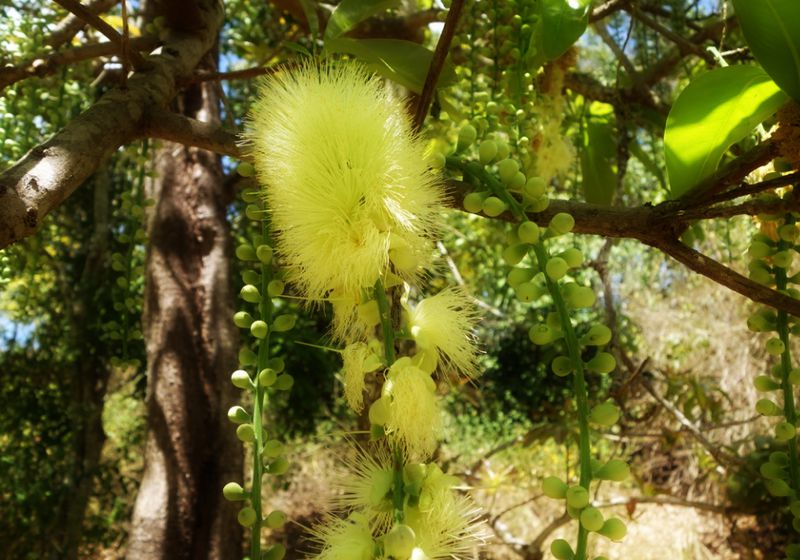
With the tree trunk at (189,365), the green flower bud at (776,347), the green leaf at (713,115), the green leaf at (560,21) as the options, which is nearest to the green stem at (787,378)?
the green flower bud at (776,347)

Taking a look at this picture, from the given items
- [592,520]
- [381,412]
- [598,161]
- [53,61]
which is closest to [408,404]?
[381,412]

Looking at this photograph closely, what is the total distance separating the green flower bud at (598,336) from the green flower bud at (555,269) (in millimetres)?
47

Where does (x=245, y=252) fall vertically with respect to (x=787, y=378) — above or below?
above

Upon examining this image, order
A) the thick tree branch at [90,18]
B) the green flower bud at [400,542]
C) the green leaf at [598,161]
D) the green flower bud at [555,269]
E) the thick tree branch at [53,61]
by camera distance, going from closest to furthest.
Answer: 1. the green flower bud at [400,542]
2. the green flower bud at [555,269]
3. the thick tree branch at [90,18]
4. the thick tree branch at [53,61]
5. the green leaf at [598,161]

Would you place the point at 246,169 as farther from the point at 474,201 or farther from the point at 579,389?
the point at 579,389

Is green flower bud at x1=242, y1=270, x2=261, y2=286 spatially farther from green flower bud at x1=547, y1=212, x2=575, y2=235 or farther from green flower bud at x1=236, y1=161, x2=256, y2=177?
green flower bud at x1=547, y1=212, x2=575, y2=235

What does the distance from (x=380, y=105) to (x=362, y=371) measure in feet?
0.72

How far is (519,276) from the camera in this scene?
0.48m

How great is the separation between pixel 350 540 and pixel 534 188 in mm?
291

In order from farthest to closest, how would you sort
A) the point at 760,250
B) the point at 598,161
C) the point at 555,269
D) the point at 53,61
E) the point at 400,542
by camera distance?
the point at 598,161 → the point at 53,61 → the point at 760,250 → the point at 555,269 → the point at 400,542

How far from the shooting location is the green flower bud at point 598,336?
1.44 feet

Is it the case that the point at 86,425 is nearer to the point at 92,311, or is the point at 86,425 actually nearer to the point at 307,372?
the point at 92,311

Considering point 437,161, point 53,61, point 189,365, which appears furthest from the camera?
point 189,365

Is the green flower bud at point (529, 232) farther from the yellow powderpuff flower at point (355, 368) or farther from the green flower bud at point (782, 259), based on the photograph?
the green flower bud at point (782, 259)
